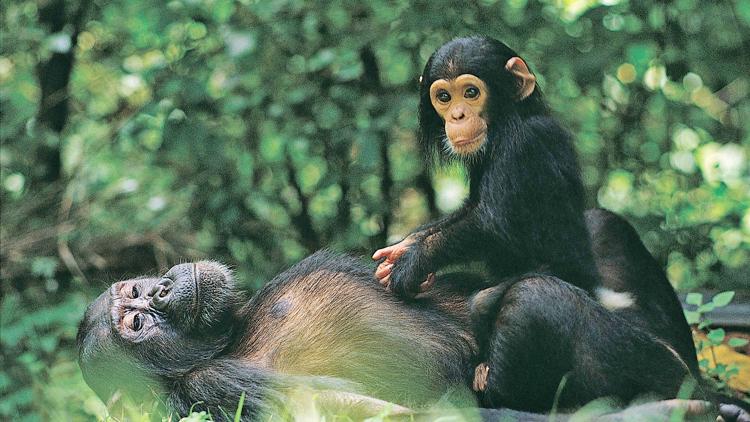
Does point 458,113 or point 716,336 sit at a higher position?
point 458,113

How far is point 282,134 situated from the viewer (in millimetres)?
6430

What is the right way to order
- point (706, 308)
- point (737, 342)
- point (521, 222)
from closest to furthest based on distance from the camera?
point (521, 222), point (737, 342), point (706, 308)

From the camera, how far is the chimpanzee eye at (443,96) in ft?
12.4

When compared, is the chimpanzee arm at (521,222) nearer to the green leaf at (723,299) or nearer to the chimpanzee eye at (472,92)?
the chimpanzee eye at (472,92)

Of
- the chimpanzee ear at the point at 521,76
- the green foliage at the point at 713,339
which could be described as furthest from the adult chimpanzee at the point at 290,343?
the green foliage at the point at 713,339

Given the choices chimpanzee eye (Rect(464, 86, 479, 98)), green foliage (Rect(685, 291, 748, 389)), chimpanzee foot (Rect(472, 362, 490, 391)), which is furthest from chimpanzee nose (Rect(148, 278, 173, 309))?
green foliage (Rect(685, 291, 748, 389))

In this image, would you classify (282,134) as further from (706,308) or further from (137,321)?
(706,308)

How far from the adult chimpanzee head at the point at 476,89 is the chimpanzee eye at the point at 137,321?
1.35 m

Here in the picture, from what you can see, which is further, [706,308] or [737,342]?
[706,308]

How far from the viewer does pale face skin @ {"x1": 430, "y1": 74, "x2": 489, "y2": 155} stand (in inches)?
146

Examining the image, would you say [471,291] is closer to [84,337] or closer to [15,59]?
[84,337]

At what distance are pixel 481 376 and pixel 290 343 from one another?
713mm

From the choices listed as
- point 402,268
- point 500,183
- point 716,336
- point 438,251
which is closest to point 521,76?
point 500,183

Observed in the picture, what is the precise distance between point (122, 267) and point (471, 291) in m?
3.53
